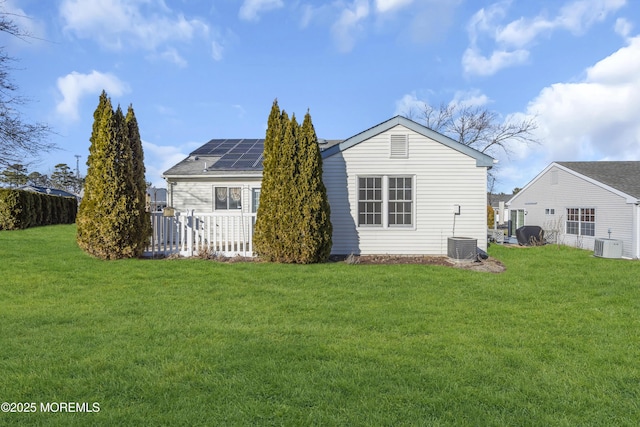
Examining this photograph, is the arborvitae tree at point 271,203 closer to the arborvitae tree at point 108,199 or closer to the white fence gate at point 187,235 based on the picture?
the white fence gate at point 187,235

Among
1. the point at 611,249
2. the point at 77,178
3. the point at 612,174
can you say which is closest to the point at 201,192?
the point at 611,249

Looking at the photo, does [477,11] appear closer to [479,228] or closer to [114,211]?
[479,228]

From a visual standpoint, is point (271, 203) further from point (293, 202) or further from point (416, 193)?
point (416, 193)

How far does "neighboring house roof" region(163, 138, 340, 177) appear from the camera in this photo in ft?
41.1

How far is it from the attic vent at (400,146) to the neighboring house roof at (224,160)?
4.04 meters

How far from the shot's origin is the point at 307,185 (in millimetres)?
9148

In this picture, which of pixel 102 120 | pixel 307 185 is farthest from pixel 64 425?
pixel 102 120

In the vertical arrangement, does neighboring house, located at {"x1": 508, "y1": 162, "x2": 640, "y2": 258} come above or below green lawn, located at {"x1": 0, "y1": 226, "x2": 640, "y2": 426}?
above

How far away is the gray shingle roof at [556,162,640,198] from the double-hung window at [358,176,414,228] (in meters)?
10.2

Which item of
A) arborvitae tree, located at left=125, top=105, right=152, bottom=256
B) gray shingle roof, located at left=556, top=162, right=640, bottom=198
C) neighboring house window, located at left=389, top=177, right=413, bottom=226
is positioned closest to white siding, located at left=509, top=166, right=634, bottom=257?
gray shingle roof, located at left=556, top=162, right=640, bottom=198

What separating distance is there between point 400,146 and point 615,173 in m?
13.2

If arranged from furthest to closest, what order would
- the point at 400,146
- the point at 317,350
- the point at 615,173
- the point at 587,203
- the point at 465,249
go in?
the point at 615,173 → the point at 587,203 → the point at 400,146 → the point at 465,249 → the point at 317,350

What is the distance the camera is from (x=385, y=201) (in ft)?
35.4

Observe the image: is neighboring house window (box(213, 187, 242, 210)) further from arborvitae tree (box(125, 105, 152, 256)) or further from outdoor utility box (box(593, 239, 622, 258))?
outdoor utility box (box(593, 239, 622, 258))
